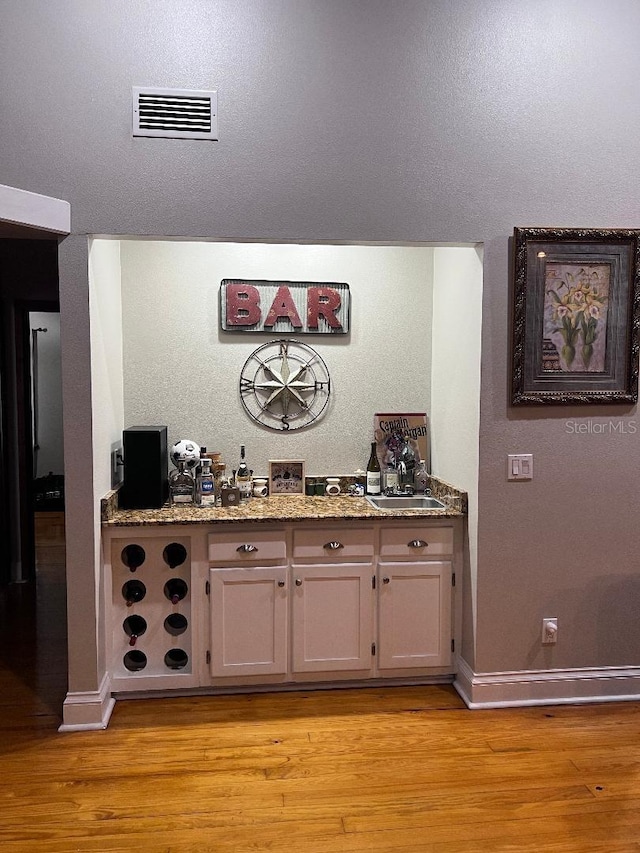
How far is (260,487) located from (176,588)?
2.46ft

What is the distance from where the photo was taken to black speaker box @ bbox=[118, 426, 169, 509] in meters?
3.13

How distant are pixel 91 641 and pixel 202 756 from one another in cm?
69

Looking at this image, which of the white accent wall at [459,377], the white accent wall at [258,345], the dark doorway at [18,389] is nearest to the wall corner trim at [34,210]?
the white accent wall at [258,345]

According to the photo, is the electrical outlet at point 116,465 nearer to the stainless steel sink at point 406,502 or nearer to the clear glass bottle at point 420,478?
the stainless steel sink at point 406,502

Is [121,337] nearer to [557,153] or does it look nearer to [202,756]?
[202,756]

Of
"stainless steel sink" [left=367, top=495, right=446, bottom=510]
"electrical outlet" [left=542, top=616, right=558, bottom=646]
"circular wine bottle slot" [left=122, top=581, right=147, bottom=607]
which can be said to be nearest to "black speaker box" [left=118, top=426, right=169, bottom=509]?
"circular wine bottle slot" [left=122, top=581, right=147, bottom=607]

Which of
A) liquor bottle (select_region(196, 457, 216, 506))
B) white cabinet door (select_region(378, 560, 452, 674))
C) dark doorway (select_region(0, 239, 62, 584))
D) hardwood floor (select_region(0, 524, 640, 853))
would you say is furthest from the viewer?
dark doorway (select_region(0, 239, 62, 584))

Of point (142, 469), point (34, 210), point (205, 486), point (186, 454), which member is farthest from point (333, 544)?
point (34, 210)

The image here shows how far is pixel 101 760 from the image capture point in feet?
8.48

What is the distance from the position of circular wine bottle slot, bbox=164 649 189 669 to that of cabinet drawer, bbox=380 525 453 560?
106cm

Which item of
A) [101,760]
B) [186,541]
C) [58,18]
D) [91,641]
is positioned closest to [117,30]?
[58,18]

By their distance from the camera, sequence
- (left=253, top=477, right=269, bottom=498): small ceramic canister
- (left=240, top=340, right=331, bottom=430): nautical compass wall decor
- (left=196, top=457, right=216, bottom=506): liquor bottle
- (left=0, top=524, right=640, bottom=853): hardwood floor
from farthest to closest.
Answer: (left=240, top=340, right=331, bottom=430): nautical compass wall decor → (left=253, top=477, right=269, bottom=498): small ceramic canister → (left=196, top=457, right=216, bottom=506): liquor bottle → (left=0, top=524, right=640, bottom=853): hardwood floor

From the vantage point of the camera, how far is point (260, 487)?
3.59 m

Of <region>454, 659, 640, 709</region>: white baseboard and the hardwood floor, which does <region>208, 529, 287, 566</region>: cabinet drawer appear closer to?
the hardwood floor
